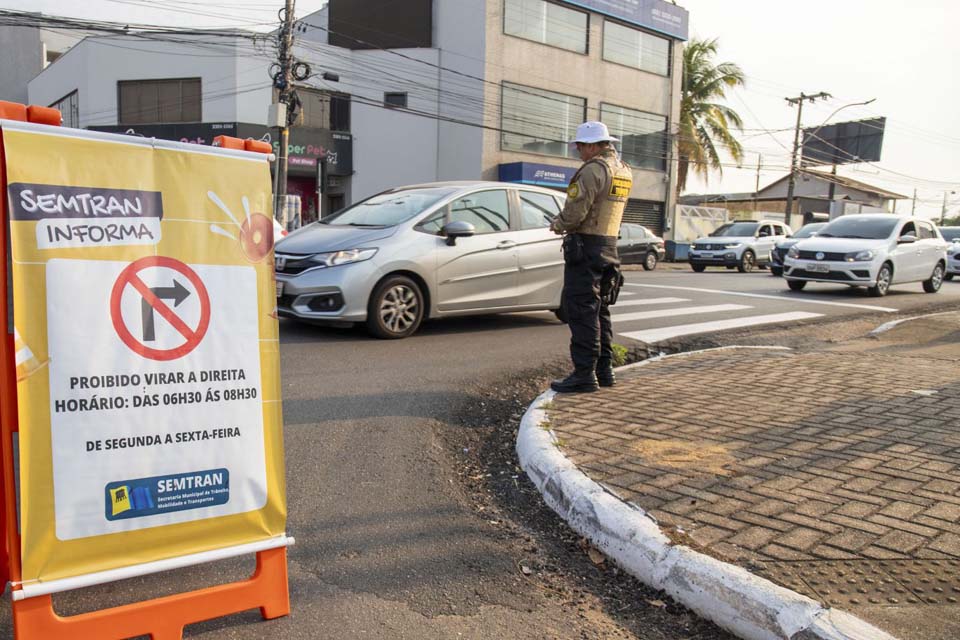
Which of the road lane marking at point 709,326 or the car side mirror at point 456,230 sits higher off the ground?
the car side mirror at point 456,230

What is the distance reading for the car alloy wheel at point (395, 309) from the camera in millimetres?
7453

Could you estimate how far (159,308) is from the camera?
2414 mm

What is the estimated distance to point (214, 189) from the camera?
8.28 ft

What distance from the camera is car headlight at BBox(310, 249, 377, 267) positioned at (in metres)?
7.32

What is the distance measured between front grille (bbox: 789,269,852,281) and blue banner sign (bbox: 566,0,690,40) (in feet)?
66.3

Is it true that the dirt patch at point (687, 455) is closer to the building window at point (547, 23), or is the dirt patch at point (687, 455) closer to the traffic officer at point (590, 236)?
the traffic officer at point (590, 236)

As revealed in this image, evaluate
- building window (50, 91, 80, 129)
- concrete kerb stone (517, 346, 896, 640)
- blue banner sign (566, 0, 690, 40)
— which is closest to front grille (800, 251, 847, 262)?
concrete kerb stone (517, 346, 896, 640)

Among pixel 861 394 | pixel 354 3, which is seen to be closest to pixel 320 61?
pixel 354 3

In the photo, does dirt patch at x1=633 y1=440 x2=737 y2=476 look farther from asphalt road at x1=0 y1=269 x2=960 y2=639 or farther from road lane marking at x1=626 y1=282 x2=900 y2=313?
road lane marking at x1=626 y1=282 x2=900 y2=313

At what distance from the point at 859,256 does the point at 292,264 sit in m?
10.8

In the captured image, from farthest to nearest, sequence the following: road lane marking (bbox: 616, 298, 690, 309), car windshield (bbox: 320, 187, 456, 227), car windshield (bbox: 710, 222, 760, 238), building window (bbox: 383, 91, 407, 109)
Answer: building window (bbox: 383, 91, 407, 109), car windshield (bbox: 710, 222, 760, 238), road lane marking (bbox: 616, 298, 690, 309), car windshield (bbox: 320, 187, 456, 227)

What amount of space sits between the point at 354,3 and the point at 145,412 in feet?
104

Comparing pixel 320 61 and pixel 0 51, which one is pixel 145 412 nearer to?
pixel 320 61

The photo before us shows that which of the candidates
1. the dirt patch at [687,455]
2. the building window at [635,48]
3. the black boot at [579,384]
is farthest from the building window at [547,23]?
the dirt patch at [687,455]
